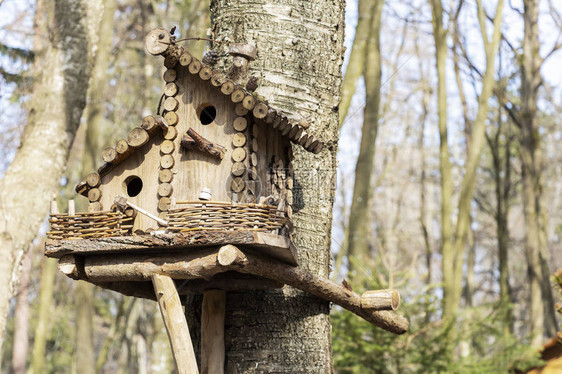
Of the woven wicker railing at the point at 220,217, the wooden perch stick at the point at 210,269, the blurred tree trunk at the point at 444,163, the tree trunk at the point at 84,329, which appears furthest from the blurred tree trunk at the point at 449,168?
the woven wicker railing at the point at 220,217

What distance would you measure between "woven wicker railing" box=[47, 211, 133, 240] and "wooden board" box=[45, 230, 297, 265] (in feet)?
0.19

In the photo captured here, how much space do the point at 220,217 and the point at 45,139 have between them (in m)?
4.03

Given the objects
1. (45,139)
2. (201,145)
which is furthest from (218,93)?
(45,139)

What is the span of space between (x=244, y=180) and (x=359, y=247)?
213 inches

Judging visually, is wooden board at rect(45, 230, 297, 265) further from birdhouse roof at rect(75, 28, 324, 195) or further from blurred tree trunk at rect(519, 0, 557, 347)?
blurred tree trunk at rect(519, 0, 557, 347)

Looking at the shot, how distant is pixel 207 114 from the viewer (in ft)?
9.59

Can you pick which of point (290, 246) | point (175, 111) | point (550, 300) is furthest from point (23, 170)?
point (550, 300)

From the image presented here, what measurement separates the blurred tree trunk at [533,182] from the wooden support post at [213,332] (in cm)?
830

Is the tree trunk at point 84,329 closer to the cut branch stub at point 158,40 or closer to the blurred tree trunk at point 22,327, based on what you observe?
the blurred tree trunk at point 22,327

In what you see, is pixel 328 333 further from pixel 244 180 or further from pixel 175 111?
pixel 175 111

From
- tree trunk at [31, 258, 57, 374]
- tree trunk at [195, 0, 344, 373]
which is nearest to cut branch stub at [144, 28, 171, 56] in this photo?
tree trunk at [195, 0, 344, 373]

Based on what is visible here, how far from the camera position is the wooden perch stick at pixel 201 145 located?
2732mm

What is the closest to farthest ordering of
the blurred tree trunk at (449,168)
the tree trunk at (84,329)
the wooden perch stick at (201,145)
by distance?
the wooden perch stick at (201,145) → the blurred tree trunk at (449,168) → the tree trunk at (84,329)

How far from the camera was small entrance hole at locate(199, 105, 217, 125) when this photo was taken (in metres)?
2.90
